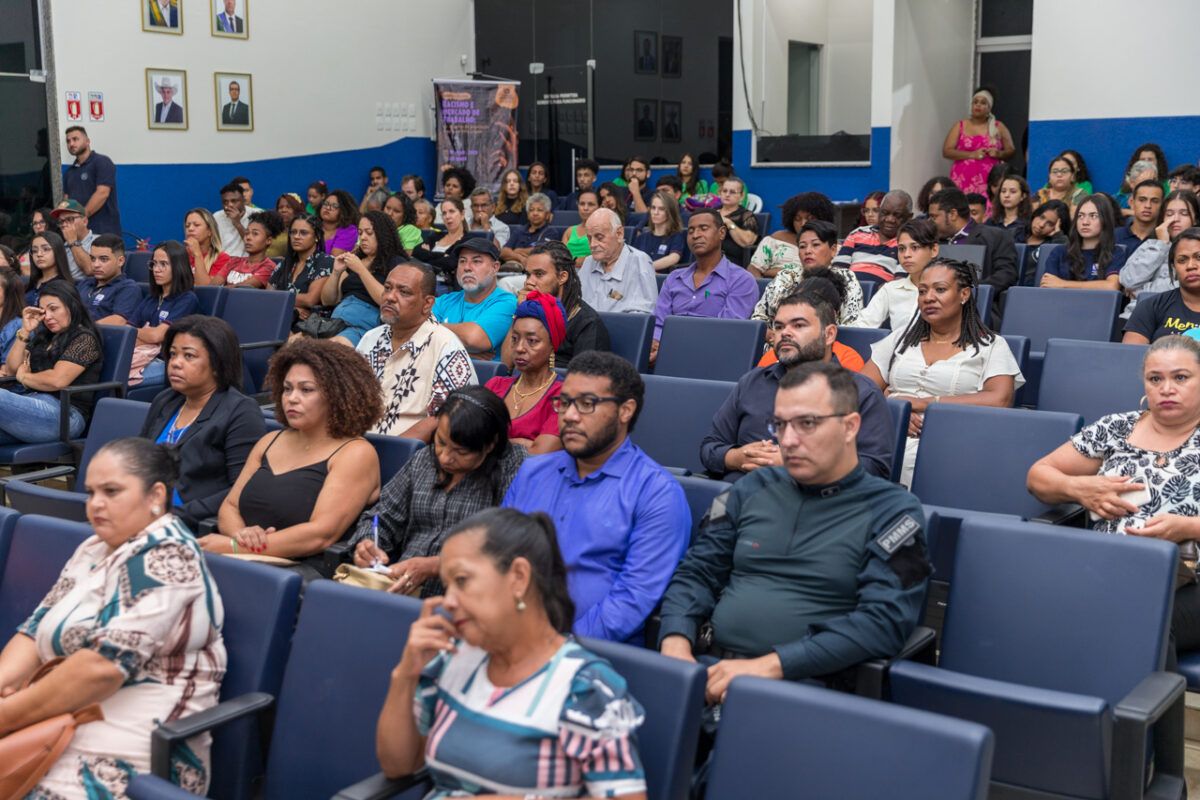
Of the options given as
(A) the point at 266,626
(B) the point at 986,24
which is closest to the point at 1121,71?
(B) the point at 986,24

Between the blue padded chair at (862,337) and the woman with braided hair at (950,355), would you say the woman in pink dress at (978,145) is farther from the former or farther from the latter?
the woman with braided hair at (950,355)

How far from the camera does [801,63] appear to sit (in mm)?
11133

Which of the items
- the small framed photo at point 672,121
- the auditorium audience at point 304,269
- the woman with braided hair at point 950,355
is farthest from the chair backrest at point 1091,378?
the small framed photo at point 672,121

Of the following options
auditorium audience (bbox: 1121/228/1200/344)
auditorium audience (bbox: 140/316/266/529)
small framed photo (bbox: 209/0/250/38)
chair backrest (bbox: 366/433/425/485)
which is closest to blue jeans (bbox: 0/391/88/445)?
auditorium audience (bbox: 140/316/266/529)

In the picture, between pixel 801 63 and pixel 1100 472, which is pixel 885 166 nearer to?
pixel 801 63

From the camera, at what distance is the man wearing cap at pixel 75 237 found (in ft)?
24.5

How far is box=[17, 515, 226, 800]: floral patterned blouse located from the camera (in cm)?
222

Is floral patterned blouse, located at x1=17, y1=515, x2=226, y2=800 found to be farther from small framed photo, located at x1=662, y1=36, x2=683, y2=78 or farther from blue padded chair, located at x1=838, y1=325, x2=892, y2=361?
small framed photo, located at x1=662, y1=36, x2=683, y2=78

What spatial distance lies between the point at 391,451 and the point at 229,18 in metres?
8.73

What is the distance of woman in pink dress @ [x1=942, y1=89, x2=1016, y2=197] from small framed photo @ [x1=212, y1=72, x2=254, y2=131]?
6524 mm

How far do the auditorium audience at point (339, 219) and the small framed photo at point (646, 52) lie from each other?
210 inches

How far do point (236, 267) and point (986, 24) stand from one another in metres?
7.22

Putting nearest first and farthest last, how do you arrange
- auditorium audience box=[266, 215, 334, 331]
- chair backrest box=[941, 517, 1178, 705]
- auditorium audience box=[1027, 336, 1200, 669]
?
chair backrest box=[941, 517, 1178, 705], auditorium audience box=[1027, 336, 1200, 669], auditorium audience box=[266, 215, 334, 331]

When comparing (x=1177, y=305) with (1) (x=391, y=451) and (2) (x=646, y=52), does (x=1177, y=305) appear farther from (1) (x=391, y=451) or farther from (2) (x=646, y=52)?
(2) (x=646, y=52)
